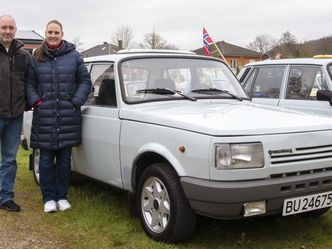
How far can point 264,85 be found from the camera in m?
7.77

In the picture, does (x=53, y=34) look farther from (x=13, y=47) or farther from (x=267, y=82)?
(x=267, y=82)

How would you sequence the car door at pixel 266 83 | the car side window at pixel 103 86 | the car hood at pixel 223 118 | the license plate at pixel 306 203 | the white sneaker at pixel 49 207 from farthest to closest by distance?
the car door at pixel 266 83, the white sneaker at pixel 49 207, the car side window at pixel 103 86, the license plate at pixel 306 203, the car hood at pixel 223 118

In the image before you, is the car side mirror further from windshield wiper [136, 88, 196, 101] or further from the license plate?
the license plate

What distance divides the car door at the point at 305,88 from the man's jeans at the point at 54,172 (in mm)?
3486

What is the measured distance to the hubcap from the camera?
4.22 meters

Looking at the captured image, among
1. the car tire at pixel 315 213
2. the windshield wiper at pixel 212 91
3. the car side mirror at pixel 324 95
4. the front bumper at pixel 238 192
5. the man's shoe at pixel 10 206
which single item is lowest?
the man's shoe at pixel 10 206

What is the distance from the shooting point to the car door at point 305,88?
267 inches

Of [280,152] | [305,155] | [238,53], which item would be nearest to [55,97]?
[280,152]

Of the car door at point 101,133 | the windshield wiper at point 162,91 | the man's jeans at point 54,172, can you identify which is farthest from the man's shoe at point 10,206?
the windshield wiper at point 162,91

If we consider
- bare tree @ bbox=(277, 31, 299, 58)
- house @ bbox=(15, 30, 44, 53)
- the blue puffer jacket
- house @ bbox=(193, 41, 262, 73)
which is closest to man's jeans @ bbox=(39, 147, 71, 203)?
the blue puffer jacket

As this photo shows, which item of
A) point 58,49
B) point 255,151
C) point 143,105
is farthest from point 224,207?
point 58,49

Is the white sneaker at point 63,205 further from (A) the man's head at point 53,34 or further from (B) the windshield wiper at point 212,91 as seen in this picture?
(B) the windshield wiper at point 212,91

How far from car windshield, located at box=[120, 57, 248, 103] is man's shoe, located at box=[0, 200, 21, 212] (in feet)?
6.32

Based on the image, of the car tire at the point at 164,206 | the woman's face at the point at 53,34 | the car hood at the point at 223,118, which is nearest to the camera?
the car hood at the point at 223,118
